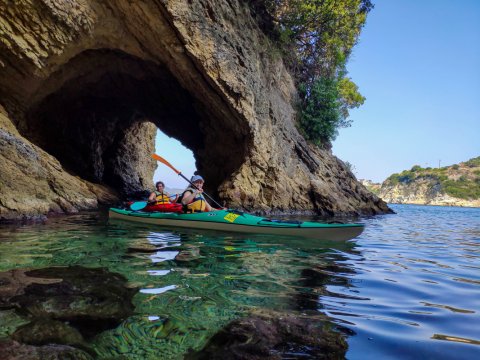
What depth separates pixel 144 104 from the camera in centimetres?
1708

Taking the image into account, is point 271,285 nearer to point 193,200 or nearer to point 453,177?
point 193,200

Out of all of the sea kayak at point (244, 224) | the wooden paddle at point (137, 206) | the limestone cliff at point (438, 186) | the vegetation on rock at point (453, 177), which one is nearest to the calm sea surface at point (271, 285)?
the sea kayak at point (244, 224)

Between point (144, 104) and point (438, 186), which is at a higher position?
point (144, 104)

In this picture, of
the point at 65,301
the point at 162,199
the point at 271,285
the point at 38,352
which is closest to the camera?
the point at 38,352

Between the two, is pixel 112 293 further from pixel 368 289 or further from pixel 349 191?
pixel 349 191

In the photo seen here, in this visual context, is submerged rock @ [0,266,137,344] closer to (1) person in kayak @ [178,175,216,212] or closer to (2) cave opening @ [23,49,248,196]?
(1) person in kayak @ [178,175,216,212]

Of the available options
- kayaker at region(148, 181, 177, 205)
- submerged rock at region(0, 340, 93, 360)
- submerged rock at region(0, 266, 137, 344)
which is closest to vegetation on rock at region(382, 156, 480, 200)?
kayaker at region(148, 181, 177, 205)

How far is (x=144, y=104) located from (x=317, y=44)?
31.4 feet

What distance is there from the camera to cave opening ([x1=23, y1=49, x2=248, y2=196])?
13562 millimetres

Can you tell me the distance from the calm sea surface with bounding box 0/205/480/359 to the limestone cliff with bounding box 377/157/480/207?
241ft

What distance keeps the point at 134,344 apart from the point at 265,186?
1281 cm

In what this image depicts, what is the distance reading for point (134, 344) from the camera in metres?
2.26

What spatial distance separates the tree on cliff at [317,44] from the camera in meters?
16.3

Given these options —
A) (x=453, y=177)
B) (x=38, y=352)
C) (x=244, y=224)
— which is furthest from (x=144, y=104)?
(x=453, y=177)
